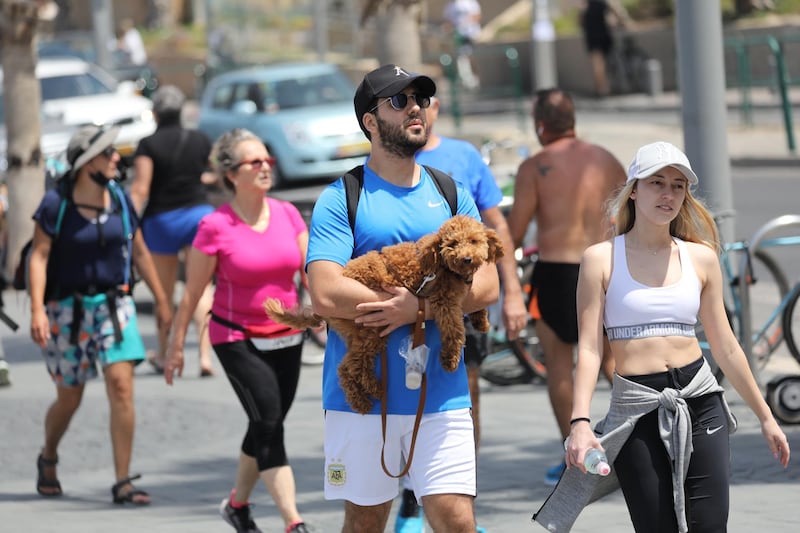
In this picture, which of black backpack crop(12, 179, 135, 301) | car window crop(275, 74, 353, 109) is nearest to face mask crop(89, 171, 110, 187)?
A: black backpack crop(12, 179, 135, 301)

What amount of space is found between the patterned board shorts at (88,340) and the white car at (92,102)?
15908 mm

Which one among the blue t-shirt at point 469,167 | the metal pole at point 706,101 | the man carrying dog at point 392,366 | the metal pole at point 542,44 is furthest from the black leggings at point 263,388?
the metal pole at point 542,44


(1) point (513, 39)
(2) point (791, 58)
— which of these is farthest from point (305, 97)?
(1) point (513, 39)

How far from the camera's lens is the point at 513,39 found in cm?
3159

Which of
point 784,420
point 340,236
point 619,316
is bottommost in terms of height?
point 784,420

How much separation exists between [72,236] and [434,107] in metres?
2.01

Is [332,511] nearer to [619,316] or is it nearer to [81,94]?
[619,316]

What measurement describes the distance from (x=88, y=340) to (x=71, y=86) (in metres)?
18.9

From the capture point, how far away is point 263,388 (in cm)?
658

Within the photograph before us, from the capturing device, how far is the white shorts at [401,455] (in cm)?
489

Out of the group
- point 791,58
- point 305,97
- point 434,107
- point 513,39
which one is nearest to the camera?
point 434,107

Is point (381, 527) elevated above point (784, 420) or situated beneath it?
elevated above

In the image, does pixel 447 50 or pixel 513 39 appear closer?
pixel 513 39

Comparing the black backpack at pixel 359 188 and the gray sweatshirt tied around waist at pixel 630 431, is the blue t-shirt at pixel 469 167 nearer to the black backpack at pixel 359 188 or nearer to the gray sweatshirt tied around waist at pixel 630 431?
the black backpack at pixel 359 188
